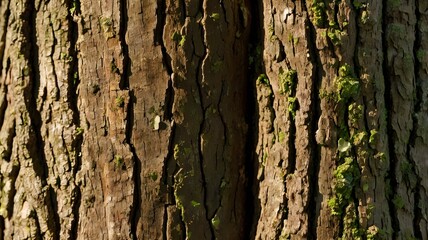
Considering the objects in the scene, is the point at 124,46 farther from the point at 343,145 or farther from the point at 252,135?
the point at 343,145

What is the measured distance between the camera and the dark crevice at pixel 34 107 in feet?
7.68

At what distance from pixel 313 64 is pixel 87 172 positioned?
783 mm

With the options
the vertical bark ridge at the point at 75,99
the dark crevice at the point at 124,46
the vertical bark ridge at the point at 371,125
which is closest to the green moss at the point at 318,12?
the vertical bark ridge at the point at 371,125

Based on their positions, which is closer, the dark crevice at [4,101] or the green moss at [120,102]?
the green moss at [120,102]

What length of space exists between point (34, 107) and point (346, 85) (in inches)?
39.9

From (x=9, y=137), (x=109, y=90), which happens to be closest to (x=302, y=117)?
(x=109, y=90)

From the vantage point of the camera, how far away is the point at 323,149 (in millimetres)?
2217

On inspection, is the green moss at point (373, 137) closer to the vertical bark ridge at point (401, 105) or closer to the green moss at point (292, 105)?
the vertical bark ridge at point (401, 105)

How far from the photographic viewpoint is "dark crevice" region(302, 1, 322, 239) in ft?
7.25

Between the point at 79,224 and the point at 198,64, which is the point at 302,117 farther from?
the point at 79,224

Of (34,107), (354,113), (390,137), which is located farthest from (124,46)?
(390,137)

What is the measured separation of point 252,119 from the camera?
7.75ft

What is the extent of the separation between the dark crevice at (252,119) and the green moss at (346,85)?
265mm

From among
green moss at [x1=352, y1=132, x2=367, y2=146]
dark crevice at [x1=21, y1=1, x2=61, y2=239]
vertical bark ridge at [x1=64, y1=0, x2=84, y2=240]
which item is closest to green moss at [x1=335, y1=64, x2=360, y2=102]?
green moss at [x1=352, y1=132, x2=367, y2=146]
